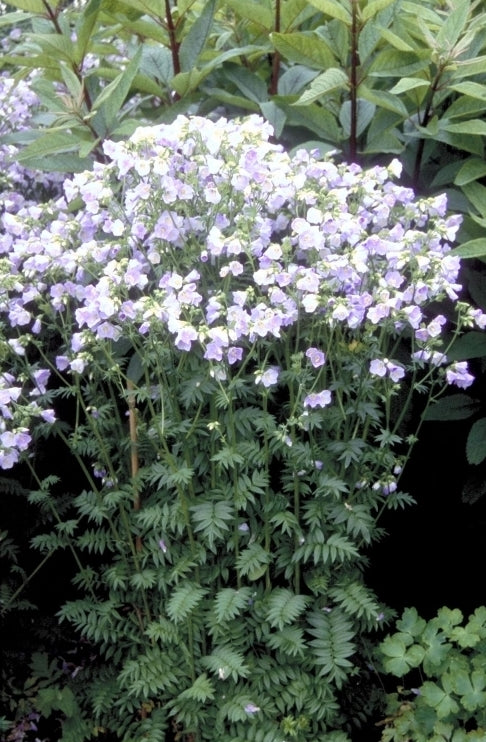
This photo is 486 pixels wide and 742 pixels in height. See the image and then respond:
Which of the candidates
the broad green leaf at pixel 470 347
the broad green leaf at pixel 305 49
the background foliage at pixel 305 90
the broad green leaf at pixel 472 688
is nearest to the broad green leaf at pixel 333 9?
the background foliage at pixel 305 90

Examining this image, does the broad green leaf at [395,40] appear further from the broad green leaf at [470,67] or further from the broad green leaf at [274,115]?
the broad green leaf at [274,115]

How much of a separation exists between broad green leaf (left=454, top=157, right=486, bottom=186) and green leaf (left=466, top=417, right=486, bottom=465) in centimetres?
69

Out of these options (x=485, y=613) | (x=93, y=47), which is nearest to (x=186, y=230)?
(x=93, y=47)

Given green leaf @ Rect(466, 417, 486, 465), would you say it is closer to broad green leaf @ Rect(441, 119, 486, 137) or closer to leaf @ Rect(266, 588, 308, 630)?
leaf @ Rect(266, 588, 308, 630)

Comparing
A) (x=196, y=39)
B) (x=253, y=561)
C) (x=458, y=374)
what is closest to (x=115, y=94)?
(x=196, y=39)

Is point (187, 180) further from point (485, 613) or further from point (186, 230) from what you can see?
point (485, 613)

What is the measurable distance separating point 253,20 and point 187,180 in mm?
861

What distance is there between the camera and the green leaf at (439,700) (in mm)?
2219

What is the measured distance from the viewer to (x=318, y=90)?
230 cm

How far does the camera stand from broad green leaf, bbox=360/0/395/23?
2.29 meters

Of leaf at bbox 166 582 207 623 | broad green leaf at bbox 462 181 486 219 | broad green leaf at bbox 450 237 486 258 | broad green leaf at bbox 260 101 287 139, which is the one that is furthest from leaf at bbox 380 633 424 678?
broad green leaf at bbox 260 101 287 139

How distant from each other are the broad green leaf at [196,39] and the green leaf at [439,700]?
6.16ft

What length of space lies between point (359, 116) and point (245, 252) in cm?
78

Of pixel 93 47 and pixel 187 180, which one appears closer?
pixel 187 180
